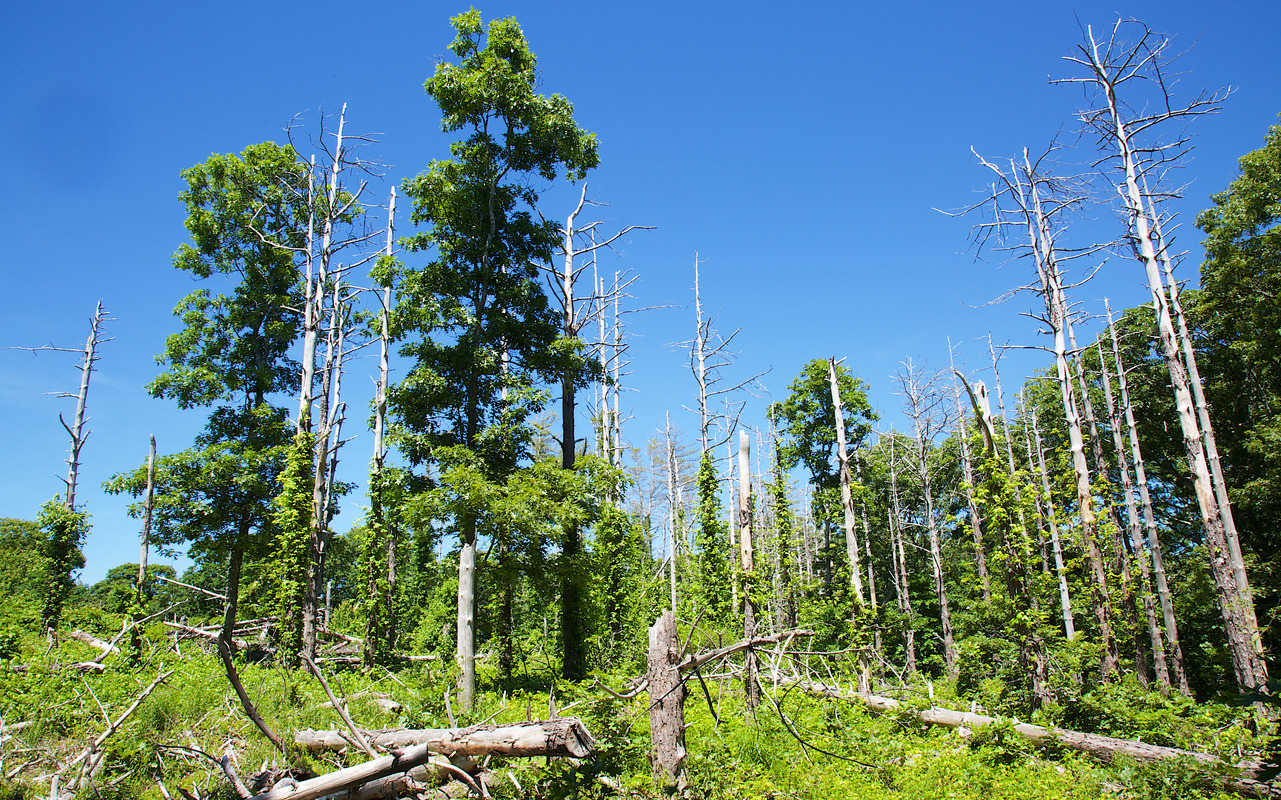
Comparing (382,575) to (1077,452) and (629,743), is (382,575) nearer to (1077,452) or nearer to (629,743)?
(629,743)

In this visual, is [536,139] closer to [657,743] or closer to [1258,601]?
[657,743]

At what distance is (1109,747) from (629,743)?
21.5ft

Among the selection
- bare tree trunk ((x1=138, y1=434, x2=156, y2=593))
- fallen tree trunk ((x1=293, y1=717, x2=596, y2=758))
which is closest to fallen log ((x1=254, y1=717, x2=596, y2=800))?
fallen tree trunk ((x1=293, y1=717, x2=596, y2=758))

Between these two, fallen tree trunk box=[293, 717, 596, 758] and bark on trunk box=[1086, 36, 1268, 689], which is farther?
bark on trunk box=[1086, 36, 1268, 689]

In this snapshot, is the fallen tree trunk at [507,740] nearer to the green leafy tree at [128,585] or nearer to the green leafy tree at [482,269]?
the green leafy tree at [482,269]

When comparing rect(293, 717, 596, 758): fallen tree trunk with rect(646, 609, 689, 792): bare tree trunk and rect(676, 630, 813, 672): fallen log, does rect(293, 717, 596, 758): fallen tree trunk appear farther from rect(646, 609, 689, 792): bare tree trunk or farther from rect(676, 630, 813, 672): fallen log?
rect(676, 630, 813, 672): fallen log

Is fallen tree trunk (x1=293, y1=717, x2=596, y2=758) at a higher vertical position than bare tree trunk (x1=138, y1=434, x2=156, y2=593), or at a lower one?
lower

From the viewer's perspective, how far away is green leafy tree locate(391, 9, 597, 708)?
12352mm

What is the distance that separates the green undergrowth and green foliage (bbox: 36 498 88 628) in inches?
347

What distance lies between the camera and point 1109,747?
7.54 m

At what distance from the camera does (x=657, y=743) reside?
14.2ft

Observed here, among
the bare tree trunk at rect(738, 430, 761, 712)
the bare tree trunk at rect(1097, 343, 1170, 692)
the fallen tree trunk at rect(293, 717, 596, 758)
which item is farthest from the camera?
the bare tree trunk at rect(1097, 343, 1170, 692)

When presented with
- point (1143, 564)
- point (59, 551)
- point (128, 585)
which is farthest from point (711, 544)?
point (128, 585)

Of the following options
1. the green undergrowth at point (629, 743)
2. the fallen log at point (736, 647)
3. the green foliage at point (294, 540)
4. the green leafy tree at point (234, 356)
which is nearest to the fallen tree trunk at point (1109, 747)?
the green undergrowth at point (629, 743)
